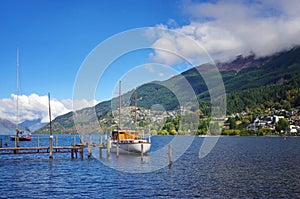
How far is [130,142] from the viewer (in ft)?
243

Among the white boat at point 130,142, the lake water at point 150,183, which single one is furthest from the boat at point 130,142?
the lake water at point 150,183

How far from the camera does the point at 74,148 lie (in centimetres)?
6806

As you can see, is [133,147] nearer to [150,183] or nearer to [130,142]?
[130,142]

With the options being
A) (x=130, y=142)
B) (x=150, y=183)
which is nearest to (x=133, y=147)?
(x=130, y=142)

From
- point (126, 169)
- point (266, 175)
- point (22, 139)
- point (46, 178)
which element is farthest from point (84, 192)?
point (22, 139)

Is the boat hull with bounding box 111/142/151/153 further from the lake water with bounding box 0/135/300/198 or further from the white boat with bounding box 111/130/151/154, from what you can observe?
the lake water with bounding box 0/135/300/198

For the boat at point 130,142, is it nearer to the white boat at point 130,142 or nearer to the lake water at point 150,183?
the white boat at point 130,142

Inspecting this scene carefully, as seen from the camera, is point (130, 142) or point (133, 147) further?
point (130, 142)

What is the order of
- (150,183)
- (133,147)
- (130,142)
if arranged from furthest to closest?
(130,142) → (133,147) → (150,183)

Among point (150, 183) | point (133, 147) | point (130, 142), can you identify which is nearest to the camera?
point (150, 183)

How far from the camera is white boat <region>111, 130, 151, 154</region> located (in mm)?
72900

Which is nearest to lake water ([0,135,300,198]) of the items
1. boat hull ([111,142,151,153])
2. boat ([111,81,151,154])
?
boat hull ([111,142,151,153])

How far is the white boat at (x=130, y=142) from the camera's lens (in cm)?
7290

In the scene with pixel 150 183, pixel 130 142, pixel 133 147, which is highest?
pixel 130 142
